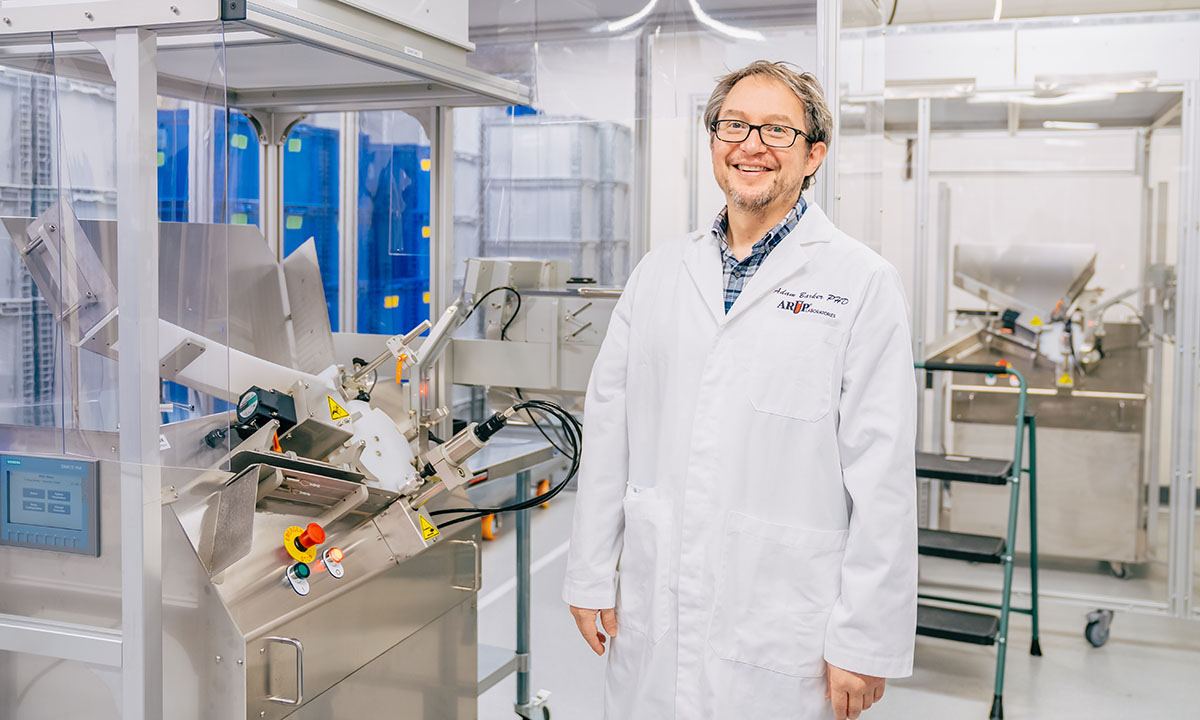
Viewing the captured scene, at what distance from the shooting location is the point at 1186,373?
3.56m

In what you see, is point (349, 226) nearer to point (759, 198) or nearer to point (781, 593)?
point (759, 198)

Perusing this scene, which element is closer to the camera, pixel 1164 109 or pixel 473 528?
pixel 473 528

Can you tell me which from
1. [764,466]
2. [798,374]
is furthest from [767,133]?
[764,466]

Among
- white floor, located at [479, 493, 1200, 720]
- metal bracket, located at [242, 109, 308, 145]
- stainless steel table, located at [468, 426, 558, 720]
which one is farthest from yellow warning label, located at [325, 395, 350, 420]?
white floor, located at [479, 493, 1200, 720]

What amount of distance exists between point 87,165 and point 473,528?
1.07m

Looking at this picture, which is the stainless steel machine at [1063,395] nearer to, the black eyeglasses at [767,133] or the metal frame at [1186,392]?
the metal frame at [1186,392]

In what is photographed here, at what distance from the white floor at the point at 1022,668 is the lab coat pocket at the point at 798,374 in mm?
1664

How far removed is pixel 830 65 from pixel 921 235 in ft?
7.51

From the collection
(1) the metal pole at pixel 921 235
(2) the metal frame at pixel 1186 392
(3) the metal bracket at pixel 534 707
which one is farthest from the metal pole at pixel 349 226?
(2) the metal frame at pixel 1186 392

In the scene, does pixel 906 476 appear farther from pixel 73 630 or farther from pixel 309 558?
pixel 73 630

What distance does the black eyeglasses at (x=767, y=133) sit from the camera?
1.52 meters

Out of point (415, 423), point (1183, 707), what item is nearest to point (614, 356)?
point (415, 423)

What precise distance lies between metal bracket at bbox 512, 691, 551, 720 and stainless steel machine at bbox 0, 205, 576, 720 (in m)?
0.93

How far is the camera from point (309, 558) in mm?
1658
